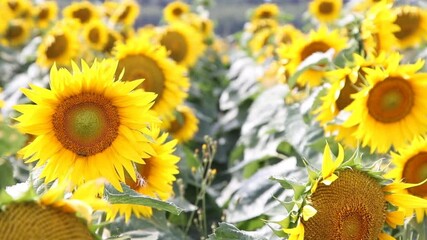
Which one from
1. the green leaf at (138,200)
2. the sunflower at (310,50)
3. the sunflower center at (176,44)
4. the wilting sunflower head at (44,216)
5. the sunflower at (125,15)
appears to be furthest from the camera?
the sunflower at (125,15)

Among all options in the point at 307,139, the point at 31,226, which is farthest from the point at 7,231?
the point at 307,139

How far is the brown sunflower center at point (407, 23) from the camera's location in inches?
131

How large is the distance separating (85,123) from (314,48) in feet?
4.84

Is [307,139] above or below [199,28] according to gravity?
above

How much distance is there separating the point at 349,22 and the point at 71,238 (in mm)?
1874

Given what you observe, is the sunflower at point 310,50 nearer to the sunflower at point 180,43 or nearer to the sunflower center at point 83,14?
the sunflower at point 180,43

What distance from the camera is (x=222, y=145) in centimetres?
417

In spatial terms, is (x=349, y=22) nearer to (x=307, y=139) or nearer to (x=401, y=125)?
(x=307, y=139)

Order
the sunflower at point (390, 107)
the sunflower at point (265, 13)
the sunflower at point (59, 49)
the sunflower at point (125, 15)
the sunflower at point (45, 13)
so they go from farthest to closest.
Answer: the sunflower at point (265, 13), the sunflower at point (45, 13), the sunflower at point (125, 15), the sunflower at point (59, 49), the sunflower at point (390, 107)

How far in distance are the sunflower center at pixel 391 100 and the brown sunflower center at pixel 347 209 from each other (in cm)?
57

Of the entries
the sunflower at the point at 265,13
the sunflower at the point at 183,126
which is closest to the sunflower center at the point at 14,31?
the sunflower at the point at 265,13

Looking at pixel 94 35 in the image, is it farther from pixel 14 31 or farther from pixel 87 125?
pixel 87 125

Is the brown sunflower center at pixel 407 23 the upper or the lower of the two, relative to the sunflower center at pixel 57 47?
lower

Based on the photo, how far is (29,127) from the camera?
5.34ft
